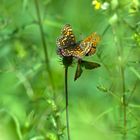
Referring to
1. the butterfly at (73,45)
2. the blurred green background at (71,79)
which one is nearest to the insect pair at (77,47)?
the butterfly at (73,45)

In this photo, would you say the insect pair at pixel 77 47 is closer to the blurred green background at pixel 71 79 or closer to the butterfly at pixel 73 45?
the butterfly at pixel 73 45

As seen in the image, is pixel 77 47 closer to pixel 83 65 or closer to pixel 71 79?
pixel 83 65

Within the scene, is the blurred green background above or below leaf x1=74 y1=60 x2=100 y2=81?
below

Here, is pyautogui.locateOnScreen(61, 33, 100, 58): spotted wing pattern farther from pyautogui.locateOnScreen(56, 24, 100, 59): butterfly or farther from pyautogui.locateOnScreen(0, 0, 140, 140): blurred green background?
pyautogui.locateOnScreen(0, 0, 140, 140): blurred green background

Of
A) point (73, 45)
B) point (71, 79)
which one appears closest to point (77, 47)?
point (73, 45)

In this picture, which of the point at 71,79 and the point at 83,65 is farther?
the point at 71,79

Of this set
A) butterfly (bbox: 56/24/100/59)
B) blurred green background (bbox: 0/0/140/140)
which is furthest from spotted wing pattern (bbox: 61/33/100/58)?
blurred green background (bbox: 0/0/140/140)
